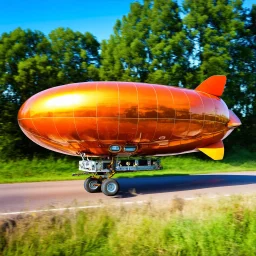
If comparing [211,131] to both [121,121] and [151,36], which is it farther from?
[151,36]

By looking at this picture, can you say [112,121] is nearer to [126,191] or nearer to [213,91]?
[126,191]

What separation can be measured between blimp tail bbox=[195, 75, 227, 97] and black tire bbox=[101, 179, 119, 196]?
515 centimetres

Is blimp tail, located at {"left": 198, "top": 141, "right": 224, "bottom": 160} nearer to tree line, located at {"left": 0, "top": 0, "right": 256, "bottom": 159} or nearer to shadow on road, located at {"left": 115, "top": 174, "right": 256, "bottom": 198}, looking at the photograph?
shadow on road, located at {"left": 115, "top": 174, "right": 256, "bottom": 198}

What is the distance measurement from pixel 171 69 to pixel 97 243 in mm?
21396

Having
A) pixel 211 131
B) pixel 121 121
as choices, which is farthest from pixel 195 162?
pixel 121 121

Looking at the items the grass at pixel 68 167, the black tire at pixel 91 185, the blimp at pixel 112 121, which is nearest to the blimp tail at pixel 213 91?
the blimp at pixel 112 121

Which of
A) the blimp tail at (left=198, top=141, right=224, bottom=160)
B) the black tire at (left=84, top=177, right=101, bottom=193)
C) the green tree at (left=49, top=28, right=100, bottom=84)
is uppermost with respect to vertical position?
the green tree at (left=49, top=28, right=100, bottom=84)

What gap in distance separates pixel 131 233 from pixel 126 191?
7.34 m

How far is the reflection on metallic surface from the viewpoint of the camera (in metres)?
11.0

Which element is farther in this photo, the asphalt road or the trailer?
the trailer

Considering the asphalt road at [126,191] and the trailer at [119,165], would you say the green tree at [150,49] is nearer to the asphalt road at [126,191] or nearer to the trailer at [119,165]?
the asphalt road at [126,191]

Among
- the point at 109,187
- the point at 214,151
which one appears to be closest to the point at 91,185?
the point at 109,187

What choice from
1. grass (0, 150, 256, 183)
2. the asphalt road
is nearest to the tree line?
grass (0, 150, 256, 183)

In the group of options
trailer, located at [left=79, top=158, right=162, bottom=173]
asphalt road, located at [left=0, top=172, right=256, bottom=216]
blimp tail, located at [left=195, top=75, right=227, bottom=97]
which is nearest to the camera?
asphalt road, located at [left=0, top=172, right=256, bottom=216]
